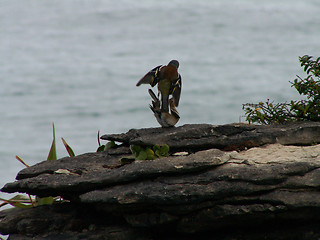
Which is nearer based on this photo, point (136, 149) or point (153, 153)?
point (153, 153)

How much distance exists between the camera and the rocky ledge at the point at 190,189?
5.39 m

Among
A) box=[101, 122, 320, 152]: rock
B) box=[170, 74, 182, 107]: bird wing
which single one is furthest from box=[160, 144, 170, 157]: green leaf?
box=[170, 74, 182, 107]: bird wing

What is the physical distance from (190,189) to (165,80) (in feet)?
6.08

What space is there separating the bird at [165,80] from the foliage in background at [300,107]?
122cm

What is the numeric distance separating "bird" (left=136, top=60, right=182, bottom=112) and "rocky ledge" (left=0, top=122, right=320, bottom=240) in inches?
18.3

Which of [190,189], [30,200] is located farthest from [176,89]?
[30,200]

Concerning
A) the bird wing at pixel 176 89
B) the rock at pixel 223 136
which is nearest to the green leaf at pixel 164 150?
the rock at pixel 223 136

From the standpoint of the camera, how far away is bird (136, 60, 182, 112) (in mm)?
6828

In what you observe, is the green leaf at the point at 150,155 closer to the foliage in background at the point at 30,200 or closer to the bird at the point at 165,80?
the bird at the point at 165,80

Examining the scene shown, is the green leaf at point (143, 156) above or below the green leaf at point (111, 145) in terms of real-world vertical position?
below

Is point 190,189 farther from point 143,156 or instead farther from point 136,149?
point 136,149

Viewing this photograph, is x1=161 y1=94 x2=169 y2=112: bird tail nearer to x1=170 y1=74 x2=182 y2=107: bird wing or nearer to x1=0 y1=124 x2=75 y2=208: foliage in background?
x1=170 y1=74 x2=182 y2=107: bird wing

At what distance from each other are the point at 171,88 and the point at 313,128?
177 centimetres

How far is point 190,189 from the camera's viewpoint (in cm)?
543
